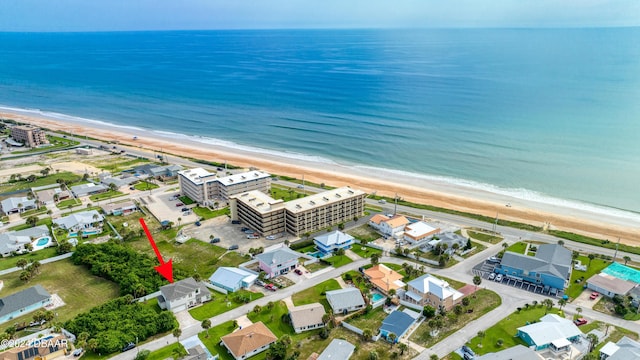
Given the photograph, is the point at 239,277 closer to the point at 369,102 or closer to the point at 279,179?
the point at 279,179

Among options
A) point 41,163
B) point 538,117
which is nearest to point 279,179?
point 41,163

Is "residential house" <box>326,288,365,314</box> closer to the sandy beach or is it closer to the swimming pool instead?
the swimming pool

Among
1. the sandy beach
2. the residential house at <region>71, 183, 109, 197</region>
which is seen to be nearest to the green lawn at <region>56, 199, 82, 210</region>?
the residential house at <region>71, 183, 109, 197</region>

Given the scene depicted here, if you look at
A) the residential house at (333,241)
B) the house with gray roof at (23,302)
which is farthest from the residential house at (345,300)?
the house with gray roof at (23,302)

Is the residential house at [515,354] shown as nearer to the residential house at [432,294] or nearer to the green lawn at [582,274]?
the residential house at [432,294]

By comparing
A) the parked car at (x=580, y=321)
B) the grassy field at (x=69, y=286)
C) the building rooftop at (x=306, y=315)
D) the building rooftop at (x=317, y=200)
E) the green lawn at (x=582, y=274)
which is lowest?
the grassy field at (x=69, y=286)

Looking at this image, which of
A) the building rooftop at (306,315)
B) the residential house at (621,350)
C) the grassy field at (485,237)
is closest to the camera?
the residential house at (621,350)

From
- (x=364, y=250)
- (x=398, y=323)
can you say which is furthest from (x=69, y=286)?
(x=398, y=323)
